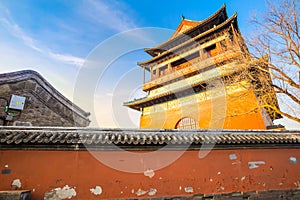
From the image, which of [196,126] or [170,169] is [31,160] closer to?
[170,169]

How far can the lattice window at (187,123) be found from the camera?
11.4 metres

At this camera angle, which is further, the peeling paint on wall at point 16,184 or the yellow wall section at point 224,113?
the yellow wall section at point 224,113

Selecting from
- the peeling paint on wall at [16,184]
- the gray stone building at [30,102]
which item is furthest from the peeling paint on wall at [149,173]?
the gray stone building at [30,102]

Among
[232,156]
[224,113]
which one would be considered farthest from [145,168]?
[224,113]

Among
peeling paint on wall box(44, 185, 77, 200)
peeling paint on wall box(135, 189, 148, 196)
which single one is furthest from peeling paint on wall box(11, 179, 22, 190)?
peeling paint on wall box(135, 189, 148, 196)

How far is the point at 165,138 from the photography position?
494 cm

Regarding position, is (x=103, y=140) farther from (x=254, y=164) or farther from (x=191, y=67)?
(x=191, y=67)

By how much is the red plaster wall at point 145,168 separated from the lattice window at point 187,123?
5958mm

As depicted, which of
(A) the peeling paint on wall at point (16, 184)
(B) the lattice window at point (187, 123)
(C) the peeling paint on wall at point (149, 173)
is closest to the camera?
(A) the peeling paint on wall at point (16, 184)

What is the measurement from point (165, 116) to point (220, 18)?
27.8ft

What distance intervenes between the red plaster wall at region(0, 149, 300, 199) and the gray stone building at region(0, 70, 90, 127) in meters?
3.49

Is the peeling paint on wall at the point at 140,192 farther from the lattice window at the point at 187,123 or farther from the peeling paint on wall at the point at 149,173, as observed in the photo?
the lattice window at the point at 187,123

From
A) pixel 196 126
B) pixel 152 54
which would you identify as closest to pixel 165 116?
pixel 196 126

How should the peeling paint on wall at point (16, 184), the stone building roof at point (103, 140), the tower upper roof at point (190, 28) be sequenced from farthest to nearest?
1. the tower upper roof at point (190, 28)
2. the stone building roof at point (103, 140)
3. the peeling paint on wall at point (16, 184)
